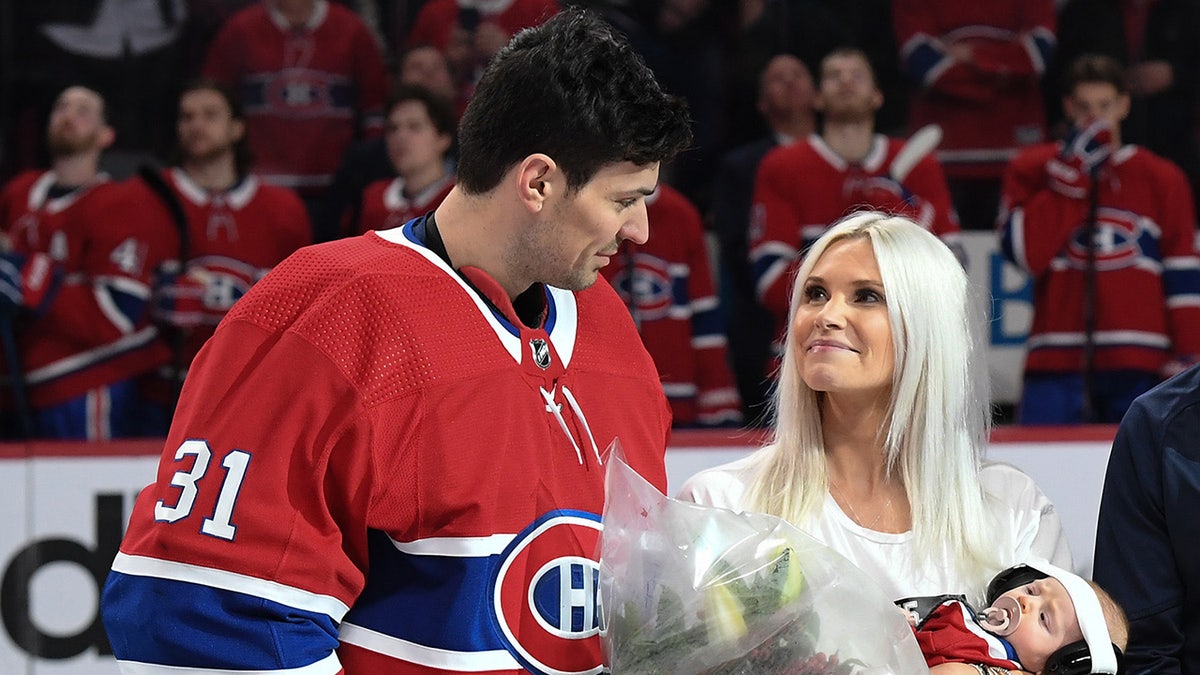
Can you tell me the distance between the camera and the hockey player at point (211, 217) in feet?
13.4

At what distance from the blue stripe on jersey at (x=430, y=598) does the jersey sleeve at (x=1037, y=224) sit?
10.8 feet

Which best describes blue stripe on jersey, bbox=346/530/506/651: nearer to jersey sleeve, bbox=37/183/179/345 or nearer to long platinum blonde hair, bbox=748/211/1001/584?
long platinum blonde hair, bbox=748/211/1001/584

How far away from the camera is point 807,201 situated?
4336 millimetres

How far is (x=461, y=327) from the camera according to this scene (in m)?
1.40

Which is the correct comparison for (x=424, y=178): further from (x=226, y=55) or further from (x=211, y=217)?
(x=226, y=55)

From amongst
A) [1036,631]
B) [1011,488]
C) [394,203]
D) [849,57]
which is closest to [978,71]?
Answer: [849,57]

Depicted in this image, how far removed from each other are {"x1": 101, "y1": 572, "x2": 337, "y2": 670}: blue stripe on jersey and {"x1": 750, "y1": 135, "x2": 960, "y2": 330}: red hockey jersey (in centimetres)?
306

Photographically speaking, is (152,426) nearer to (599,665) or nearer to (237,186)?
(237,186)

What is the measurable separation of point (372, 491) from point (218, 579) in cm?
15

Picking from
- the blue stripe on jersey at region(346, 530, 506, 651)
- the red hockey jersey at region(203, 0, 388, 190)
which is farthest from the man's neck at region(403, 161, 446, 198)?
the blue stripe on jersey at region(346, 530, 506, 651)

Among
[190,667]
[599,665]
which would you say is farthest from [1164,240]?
[190,667]

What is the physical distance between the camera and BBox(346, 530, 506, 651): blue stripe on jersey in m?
1.36

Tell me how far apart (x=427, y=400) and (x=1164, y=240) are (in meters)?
3.59

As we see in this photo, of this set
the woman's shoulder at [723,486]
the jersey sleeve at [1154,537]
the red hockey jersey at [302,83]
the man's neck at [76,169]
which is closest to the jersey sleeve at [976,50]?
the red hockey jersey at [302,83]
